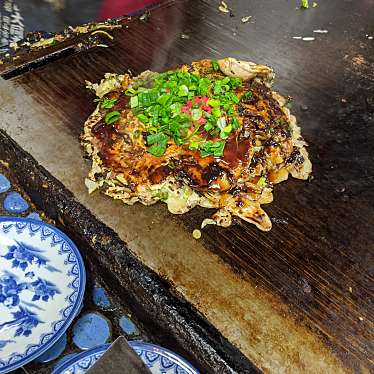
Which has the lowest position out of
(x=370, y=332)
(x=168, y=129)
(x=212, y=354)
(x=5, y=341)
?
(x=5, y=341)

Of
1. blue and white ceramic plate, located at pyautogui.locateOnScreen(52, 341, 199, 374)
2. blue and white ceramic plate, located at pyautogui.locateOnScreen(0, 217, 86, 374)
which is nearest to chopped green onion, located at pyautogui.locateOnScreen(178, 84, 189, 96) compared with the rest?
blue and white ceramic plate, located at pyautogui.locateOnScreen(0, 217, 86, 374)

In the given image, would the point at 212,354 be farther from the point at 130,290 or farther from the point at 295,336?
the point at 130,290

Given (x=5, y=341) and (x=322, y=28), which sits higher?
(x=322, y=28)

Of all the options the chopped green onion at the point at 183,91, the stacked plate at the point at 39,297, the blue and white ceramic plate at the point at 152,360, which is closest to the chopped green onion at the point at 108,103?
the chopped green onion at the point at 183,91

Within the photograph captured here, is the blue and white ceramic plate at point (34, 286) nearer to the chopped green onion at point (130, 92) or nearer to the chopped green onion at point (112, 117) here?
the chopped green onion at point (112, 117)

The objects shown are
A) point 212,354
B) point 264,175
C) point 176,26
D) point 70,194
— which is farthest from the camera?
point 176,26

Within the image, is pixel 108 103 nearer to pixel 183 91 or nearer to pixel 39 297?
pixel 183 91

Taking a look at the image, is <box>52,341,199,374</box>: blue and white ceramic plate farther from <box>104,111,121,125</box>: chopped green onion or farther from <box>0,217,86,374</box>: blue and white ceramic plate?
<box>104,111,121,125</box>: chopped green onion

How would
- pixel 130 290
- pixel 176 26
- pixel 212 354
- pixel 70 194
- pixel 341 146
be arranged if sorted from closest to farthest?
pixel 212 354 < pixel 130 290 < pixel 70 194 < pixel 341 146 < pixel 176 26

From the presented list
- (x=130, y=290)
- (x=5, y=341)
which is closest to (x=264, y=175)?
(x=130, y=290)
